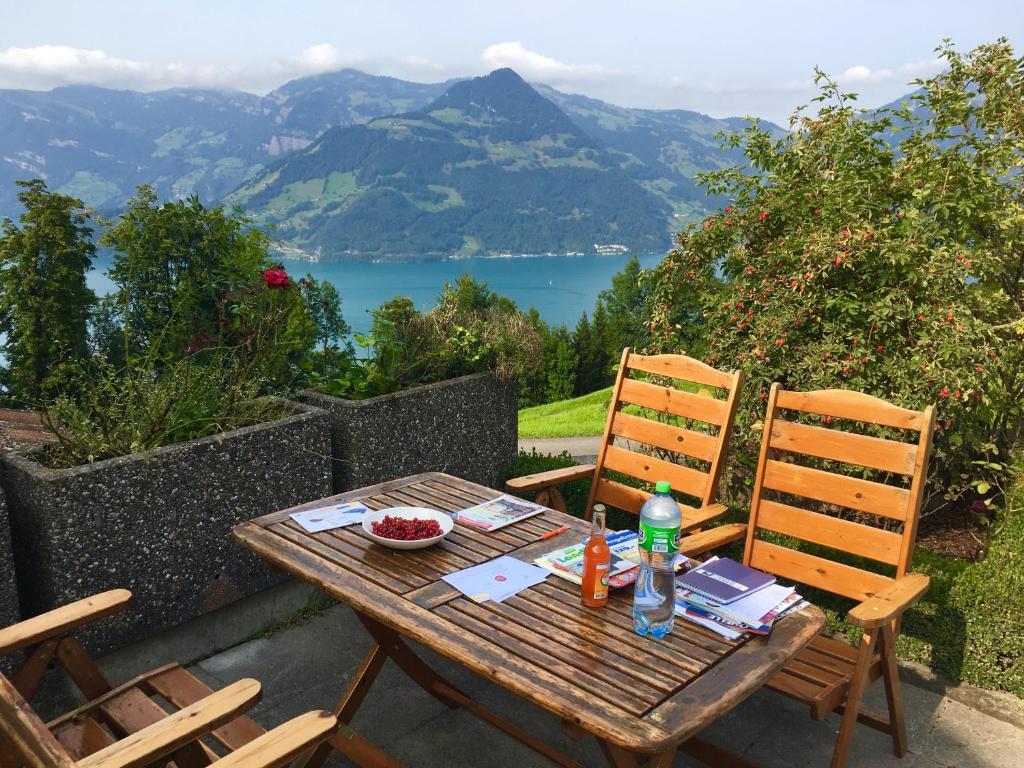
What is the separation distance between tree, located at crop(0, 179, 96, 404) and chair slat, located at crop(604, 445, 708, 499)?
3.20 meters

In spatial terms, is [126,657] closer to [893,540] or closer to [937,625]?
[893,540]

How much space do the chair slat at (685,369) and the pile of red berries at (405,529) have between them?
1427mm

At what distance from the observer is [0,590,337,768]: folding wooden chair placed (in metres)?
1.44

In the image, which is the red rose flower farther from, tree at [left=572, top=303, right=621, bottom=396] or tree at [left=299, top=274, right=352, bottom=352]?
tree at [left=572, top=303, right=621, bottom=396]

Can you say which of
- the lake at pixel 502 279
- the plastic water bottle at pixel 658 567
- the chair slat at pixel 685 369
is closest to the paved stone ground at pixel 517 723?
the plastic water bottle at pixel 658 567

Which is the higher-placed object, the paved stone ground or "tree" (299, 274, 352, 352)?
"tree" (299, 274, 352, 352)

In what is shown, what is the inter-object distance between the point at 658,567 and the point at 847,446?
3.99ft

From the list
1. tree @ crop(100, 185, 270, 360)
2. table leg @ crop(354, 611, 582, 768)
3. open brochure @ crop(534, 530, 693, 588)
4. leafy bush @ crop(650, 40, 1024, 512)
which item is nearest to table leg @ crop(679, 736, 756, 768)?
table leg @ crop(354, 611, 582, 768)

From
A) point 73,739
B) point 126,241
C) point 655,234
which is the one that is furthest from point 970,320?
point 655,234

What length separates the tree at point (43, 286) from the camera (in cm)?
493

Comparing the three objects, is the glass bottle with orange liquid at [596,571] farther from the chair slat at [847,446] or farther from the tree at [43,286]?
the tree at [43,286]

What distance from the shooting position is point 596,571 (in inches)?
78.2

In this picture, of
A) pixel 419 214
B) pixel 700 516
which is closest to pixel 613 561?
pixel 700 516

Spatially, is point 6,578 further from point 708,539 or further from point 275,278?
point 708,539
